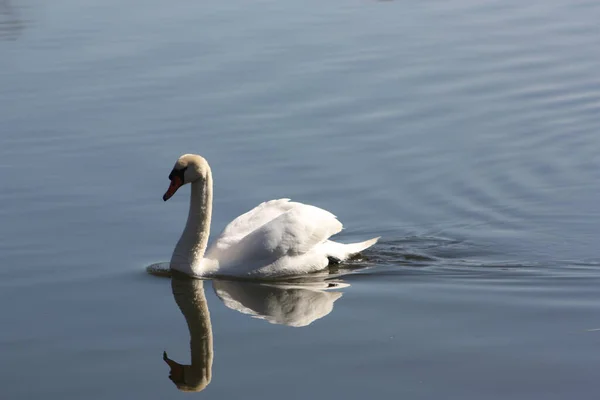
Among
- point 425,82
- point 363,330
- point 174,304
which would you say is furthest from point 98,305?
point 425,82

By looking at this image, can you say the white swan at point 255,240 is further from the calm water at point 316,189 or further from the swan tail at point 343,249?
the calm water at point 316,189

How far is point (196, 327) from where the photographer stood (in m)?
9.55

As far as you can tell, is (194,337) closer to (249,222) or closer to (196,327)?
(196,327)

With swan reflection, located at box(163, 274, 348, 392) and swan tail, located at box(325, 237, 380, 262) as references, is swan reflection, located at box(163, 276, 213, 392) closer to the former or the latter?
swan reflection, located at box(163, 274, 348, 392)

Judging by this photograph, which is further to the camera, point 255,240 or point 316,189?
point 316,189

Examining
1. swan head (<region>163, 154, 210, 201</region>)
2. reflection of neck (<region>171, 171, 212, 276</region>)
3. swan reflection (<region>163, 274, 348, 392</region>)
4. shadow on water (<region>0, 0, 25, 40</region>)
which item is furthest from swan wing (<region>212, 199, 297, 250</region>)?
shadow on water (<region>0, 0, 25, 40</region>)

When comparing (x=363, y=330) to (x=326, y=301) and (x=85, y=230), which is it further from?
(x=85, y=230)

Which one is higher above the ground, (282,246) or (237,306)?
(282,246)

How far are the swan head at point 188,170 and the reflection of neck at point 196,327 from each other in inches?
Answer: 38.5

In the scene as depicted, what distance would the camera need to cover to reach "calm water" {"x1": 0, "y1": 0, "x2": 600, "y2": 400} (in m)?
8.59

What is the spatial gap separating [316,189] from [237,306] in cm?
344

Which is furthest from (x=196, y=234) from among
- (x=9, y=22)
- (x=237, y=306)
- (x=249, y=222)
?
(x=9, y=22)

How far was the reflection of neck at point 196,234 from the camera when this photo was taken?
11094mm

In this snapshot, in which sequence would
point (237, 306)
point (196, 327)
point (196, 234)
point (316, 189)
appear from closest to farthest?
point (196, 327), point (237, 306), point (196, 234), point (316, 189)
